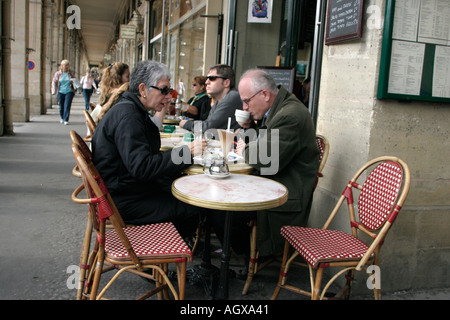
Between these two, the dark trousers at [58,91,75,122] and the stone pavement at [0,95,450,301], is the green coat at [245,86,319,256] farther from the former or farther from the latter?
the dark trousers at [58,91,75,122]

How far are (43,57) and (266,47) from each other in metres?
9.86

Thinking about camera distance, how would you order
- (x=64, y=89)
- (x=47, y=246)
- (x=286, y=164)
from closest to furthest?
(x=286, y=164)
(x=47, y=246)
(x=64, y=89)

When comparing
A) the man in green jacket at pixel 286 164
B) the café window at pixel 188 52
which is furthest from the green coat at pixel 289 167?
the café window at pixel 188 52

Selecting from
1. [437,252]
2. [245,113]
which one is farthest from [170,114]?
[437,252]

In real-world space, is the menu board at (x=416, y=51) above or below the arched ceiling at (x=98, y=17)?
below

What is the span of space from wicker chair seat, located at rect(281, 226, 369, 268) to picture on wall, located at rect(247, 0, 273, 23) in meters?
4.03

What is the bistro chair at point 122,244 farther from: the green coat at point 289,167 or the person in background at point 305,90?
the person in background at point 305,90

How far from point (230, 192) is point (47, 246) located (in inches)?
75.9

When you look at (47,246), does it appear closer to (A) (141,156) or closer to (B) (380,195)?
(A) (141,156)

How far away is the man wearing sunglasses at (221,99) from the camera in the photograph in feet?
A: 14.4

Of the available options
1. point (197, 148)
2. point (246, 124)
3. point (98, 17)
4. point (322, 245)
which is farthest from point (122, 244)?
point (98, 17)

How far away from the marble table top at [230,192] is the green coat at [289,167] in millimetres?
254

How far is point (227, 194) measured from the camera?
212 centimetres
